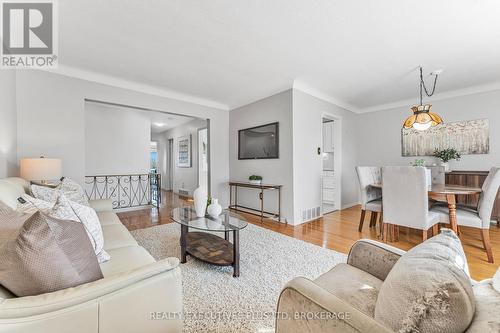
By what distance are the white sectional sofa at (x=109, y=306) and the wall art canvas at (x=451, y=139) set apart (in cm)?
521

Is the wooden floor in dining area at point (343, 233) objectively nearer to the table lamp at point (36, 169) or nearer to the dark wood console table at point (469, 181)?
the dark wood console table at point (469, 181)

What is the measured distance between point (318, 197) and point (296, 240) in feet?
4.83

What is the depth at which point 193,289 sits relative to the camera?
5.64 ft

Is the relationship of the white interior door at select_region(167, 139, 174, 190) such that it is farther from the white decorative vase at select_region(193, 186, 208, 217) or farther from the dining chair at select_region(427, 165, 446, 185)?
the dining chair at select_region(427, 165, 446, 185)

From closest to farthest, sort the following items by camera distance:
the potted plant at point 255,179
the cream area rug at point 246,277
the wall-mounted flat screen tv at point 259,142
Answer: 1. the cream area rug at point 246,277
2. the wall-mounted flat screen tv at point 259,142
3. the potted plant at point 255,179

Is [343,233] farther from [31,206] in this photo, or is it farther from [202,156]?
[202,156]

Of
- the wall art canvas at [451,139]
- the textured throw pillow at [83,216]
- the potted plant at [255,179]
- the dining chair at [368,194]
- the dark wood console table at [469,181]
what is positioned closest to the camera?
the textured throw pillow at [83,216]

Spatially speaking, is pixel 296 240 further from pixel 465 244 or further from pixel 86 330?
pixel 86 330

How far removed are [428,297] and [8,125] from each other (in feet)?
12.7

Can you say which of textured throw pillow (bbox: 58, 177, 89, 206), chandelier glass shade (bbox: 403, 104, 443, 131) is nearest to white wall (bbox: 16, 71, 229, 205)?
textured throw pillow (bbox: 58, 177, 89, 206)

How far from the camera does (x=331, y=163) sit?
17.9 ft

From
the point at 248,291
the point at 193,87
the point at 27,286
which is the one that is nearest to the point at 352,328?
the point at 27,286

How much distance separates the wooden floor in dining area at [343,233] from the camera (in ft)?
7.52

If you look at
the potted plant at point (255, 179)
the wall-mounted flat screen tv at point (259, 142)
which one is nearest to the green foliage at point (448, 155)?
the wall-mounted flat screen tv at point (259, 142)
